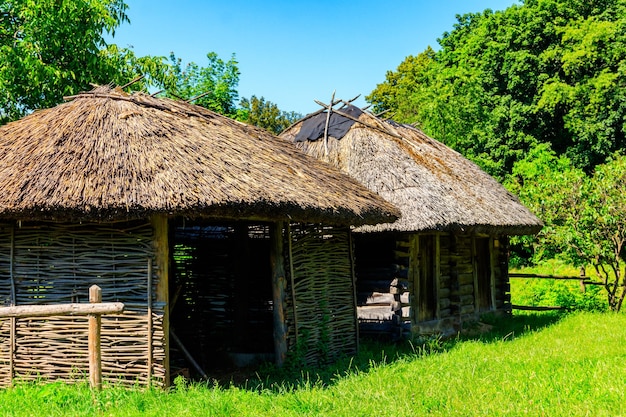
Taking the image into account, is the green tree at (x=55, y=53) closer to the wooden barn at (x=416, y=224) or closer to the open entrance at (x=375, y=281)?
the wooden barn at (x=416, y=224)

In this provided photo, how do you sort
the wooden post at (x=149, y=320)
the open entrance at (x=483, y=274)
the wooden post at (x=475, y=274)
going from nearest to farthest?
the wooden post at (x=149, y=320) < the wooden post at (x=475, y=274) < the open entrance at (x=483, y=274)

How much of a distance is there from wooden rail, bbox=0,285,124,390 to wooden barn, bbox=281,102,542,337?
5.37m

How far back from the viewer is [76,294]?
7.63 metres

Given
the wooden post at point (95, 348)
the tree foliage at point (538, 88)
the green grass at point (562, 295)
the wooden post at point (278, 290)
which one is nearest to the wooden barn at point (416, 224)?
the green grass at point (562, 295)

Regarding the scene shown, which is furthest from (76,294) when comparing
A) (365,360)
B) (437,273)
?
(437,273)

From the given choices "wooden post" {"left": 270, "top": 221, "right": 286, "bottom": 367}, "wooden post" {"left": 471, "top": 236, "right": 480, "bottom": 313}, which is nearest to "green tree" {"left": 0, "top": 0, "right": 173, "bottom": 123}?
"wooden post" {"left": 270, "top": 221, "right": 286, "bottom": 367}

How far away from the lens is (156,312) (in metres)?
7.46

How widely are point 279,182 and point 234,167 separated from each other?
574 mm

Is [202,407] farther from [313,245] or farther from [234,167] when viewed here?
[313,245]

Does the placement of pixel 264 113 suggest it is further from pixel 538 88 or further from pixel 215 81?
pixel 538 88

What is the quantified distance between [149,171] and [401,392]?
365 centimetres

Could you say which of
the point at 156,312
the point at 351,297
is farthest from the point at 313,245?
the point at 156,312

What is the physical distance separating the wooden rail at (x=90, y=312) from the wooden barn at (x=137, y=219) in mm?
→ 644

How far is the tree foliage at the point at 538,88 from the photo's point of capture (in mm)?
23516
